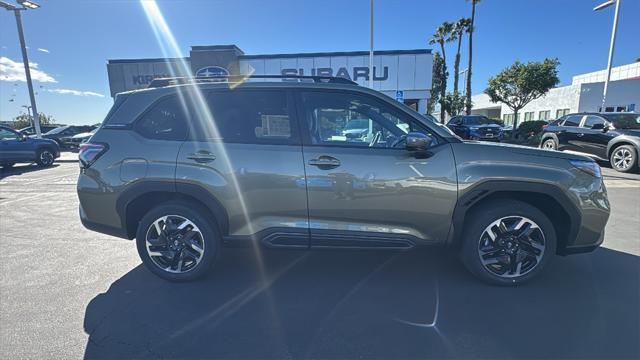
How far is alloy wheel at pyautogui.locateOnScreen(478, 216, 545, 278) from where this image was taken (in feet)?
9.52

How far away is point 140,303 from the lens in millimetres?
2828

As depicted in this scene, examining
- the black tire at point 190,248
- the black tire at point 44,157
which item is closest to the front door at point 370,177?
the black tire at point 190,248

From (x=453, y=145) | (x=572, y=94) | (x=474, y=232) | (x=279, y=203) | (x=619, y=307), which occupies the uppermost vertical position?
(x=572, y=94)

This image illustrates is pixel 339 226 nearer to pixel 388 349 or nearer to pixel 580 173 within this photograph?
pixel 388 349

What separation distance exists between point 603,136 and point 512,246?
9495mm

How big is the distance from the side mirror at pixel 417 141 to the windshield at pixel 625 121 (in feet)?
34.1

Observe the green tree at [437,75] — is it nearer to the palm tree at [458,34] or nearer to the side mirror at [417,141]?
the palm tree at [458,34]

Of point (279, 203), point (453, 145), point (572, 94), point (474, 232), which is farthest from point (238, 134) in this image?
point (572, 94)

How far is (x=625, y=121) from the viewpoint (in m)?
9.53

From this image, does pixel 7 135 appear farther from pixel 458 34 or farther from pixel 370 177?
pixel 458 34

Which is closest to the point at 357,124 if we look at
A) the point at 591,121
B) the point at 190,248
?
the point at 190,248

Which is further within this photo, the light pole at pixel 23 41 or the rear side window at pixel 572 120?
the light pole at pixel 23 41

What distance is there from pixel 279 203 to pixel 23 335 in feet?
7.14

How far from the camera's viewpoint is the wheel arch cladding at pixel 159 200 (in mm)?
2918
